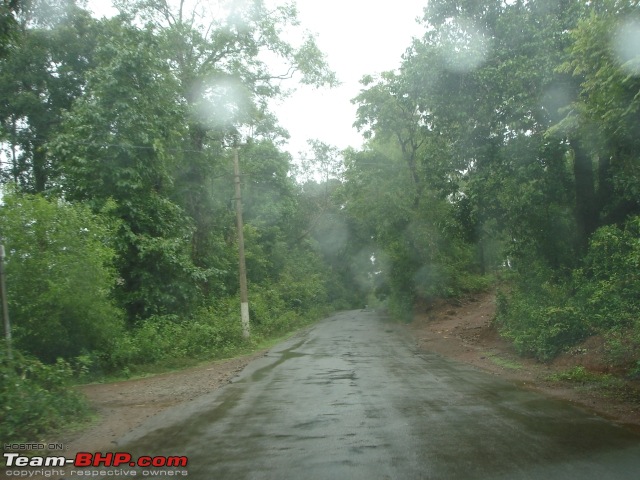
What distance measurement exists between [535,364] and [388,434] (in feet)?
26.9

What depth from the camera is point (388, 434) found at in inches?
278

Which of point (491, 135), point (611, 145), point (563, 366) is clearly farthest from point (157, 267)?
point (611, 145)

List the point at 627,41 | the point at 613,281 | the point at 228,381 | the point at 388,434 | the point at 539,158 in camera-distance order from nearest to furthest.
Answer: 1. the point at 388,434
2. the point at 627,41
3. the point at 613,281
4. the point at 228,381
5. the point at 539,158

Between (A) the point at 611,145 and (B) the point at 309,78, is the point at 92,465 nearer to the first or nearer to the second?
(A) the point at 611,145

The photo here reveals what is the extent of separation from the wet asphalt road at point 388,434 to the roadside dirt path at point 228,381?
0.46 metres

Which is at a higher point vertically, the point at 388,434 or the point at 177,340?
the point at 177,340

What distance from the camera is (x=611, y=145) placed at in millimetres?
11414

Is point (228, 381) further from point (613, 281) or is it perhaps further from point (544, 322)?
point (613, 281)

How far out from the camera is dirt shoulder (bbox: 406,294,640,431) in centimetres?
876

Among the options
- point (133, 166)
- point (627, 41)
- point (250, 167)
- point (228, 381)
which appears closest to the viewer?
point (627, 41)

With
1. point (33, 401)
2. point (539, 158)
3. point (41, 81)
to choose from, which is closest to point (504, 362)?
point (539, 158)

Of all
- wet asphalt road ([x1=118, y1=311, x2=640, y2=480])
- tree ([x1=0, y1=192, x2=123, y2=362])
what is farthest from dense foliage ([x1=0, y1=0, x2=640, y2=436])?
wet asphalt road ([x1=118, y1=311, x2=640, y2=480])

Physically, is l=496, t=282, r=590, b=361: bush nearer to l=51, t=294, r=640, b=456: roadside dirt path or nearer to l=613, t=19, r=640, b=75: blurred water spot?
l=51, t=294, r=640, b=456: roadside dirt path

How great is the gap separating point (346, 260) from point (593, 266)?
52177mm
